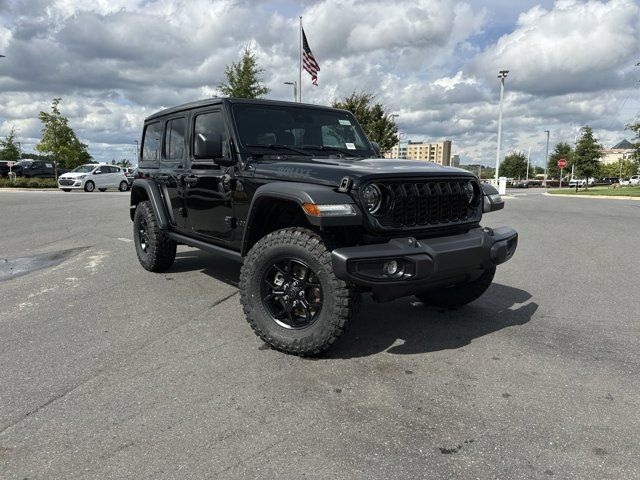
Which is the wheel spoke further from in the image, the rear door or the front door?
the rear door

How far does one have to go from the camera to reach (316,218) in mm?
3258

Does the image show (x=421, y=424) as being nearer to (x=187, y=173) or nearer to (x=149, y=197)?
(x=187, y=173)

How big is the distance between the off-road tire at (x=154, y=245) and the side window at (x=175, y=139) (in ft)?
2.56

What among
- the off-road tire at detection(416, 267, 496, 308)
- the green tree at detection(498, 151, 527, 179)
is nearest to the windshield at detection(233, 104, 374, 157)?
the off-road tire at detection(416, 267, 496, 308)

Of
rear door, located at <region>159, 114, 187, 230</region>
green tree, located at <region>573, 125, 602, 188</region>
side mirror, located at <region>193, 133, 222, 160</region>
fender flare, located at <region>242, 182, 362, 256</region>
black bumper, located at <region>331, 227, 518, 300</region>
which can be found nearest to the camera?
black bumper, located at <region>331, 227, 518, 300</region>

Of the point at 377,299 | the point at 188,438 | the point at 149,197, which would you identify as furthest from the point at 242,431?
the point at 149,197

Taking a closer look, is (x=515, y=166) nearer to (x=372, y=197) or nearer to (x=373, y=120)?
(x=373, y=120)

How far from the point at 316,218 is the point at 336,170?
0.48 metres

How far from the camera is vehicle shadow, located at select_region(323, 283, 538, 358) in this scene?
3824 millimetres

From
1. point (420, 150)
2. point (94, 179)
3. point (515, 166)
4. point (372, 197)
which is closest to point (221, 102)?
point (372, 197)

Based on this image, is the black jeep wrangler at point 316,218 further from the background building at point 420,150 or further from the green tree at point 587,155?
the green tree at point 587,155

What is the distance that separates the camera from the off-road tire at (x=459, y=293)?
4.50 meters

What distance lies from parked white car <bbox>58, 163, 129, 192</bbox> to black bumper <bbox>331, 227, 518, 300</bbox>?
27982 mm

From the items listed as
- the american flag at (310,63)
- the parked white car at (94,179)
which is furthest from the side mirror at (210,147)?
the parked white car at (94,179)
